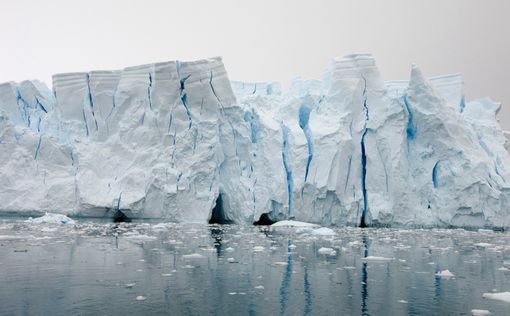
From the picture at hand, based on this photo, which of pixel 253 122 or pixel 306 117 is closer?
pixel 253 122

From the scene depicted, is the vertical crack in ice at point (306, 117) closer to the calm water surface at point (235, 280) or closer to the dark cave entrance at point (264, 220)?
the dark cave entrance at point (264, 220)

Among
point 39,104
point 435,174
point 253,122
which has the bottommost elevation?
point 435,174

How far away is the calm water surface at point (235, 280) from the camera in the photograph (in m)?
3.38

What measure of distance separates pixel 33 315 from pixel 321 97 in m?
14.6

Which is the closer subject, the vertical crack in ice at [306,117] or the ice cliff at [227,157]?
the ice cliff at [227,157]

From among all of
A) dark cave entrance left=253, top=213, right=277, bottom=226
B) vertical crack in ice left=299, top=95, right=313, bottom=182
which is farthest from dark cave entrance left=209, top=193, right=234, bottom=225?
vertical crack in ice left=299, top=95, right=313, bottom=182

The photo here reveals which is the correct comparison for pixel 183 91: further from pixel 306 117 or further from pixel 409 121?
pixel 409 121

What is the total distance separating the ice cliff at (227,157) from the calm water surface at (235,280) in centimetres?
677

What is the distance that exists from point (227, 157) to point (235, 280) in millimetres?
10685

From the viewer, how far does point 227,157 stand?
49.3 ft

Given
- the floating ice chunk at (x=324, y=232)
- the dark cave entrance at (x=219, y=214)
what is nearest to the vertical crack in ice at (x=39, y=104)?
the dark cave entrance at (x=219, y=214)

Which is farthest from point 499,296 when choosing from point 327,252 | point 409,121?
point 409,121

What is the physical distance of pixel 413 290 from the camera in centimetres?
421

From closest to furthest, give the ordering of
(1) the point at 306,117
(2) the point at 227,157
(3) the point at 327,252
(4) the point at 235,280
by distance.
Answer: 1. (4) the point at 235,280
2. (3) the point at 327,252
3. (2) the point at 227,157
4. (1) the point at 306,117
